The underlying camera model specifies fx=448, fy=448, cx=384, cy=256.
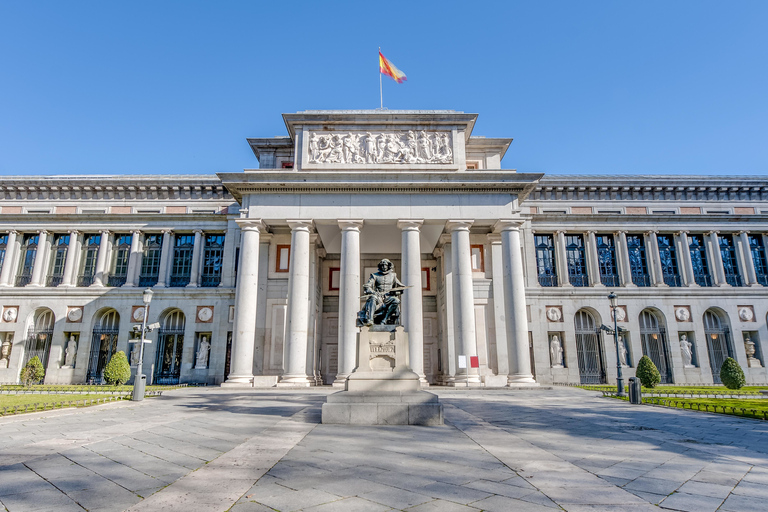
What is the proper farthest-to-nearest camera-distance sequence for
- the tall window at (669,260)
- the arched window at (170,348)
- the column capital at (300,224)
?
the tall window at (669,260) → the arched window at (170,348) → the column capital at (300,224)

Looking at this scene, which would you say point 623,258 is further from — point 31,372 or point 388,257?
point 31,372

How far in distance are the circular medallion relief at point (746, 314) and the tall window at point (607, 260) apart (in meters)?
9.63

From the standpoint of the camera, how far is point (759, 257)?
37.3 meters

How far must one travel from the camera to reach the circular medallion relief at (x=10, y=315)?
34.7 m

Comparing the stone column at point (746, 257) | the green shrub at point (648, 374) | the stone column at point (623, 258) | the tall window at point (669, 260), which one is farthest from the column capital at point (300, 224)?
the stone column at point (746, 257)

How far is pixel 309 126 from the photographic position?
94.4 ft

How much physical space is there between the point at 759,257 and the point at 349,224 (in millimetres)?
34993

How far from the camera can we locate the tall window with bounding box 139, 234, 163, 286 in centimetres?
3556

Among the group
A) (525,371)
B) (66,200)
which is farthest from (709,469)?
(66,200)

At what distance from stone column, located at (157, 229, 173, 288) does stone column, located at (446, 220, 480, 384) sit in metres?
22.7

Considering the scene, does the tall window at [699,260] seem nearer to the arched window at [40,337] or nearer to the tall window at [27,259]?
the arched window at [40,337]

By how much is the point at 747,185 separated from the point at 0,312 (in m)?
61.3

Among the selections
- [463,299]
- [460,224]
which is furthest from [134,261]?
[463,299]

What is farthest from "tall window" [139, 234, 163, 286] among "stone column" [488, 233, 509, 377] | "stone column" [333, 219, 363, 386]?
"stone column" [488, 233, 509, 377]
